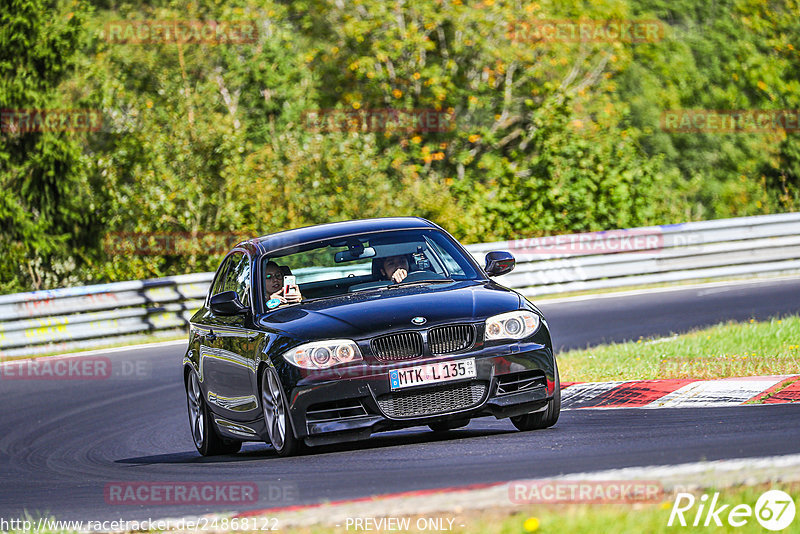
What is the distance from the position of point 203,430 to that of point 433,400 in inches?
109

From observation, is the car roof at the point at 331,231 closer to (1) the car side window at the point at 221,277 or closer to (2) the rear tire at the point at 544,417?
(1) the car side window at the point at 221,277

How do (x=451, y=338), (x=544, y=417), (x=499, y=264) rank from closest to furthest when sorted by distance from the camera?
(x=451, y=338) → (x=544, y=417) → (x=499, y=264)

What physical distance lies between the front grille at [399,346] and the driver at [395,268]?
3.79 ft

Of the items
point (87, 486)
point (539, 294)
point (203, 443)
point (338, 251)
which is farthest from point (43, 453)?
point (539, 294)

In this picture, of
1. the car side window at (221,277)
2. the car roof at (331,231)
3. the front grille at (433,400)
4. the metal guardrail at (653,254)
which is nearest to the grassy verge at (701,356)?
the car roof at (331,231)

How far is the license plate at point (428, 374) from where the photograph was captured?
7699 millimetres

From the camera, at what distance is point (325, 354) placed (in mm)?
7754

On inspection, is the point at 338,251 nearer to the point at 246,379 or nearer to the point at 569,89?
the point at 246,379

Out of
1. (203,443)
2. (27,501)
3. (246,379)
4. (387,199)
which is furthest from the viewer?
(387,199)

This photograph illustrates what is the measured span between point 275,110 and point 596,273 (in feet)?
55.2

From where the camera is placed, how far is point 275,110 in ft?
119

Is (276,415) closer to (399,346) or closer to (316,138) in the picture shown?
(399,346)

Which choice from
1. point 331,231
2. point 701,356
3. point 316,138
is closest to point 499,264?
point 331,231

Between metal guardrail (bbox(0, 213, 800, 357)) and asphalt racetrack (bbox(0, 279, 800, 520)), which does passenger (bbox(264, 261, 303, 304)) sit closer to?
asphalt racetrack (bbox(0, 279, 800, 520))
